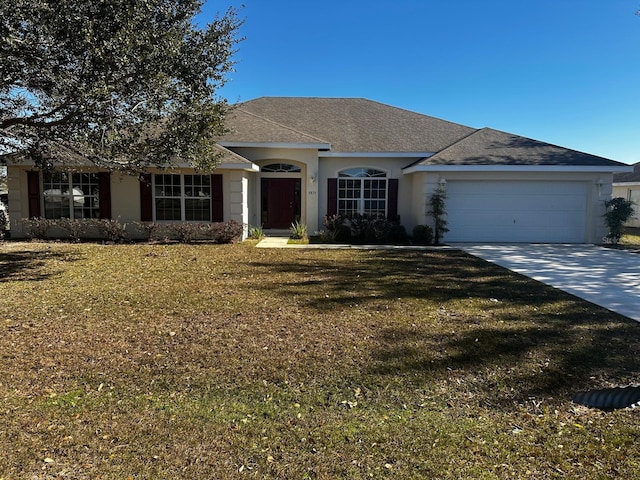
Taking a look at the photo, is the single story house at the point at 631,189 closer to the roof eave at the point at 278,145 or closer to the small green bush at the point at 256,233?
the roof eave at the point at 278,145

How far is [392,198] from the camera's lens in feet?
53.4

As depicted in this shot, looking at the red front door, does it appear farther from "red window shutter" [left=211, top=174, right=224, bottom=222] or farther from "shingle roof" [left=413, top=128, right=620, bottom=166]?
"shingle roof" [left=413, top=128, right=620, bottom=166]

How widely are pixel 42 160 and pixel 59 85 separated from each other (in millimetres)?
3827

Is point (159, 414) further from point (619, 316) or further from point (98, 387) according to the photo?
point (619, 316)

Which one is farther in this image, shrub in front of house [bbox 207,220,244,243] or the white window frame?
the white window frame

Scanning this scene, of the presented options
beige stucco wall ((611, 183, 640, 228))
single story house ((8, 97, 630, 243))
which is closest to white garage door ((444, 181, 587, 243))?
single story house ((8, 97, 630, 243))

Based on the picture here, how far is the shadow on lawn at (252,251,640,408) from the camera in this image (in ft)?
13.2

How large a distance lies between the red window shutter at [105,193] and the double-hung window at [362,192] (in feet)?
26.7

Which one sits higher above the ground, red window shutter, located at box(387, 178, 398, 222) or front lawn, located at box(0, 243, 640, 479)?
red window shutter, located at box(387, 178, 398, 222)

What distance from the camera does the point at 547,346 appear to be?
189 inches

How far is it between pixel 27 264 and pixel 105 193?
17.5 ft

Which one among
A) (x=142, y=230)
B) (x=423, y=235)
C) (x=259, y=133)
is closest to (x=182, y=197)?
(x=142, y=230)

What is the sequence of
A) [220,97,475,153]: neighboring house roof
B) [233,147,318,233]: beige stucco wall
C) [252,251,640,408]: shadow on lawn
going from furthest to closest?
[220,97,475,153]: neighboring house roof < [233,147,318,233]: beige stucco wall < [252,251,640,408]: shadow on lawn

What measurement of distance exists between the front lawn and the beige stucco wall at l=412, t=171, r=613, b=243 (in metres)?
7.45
